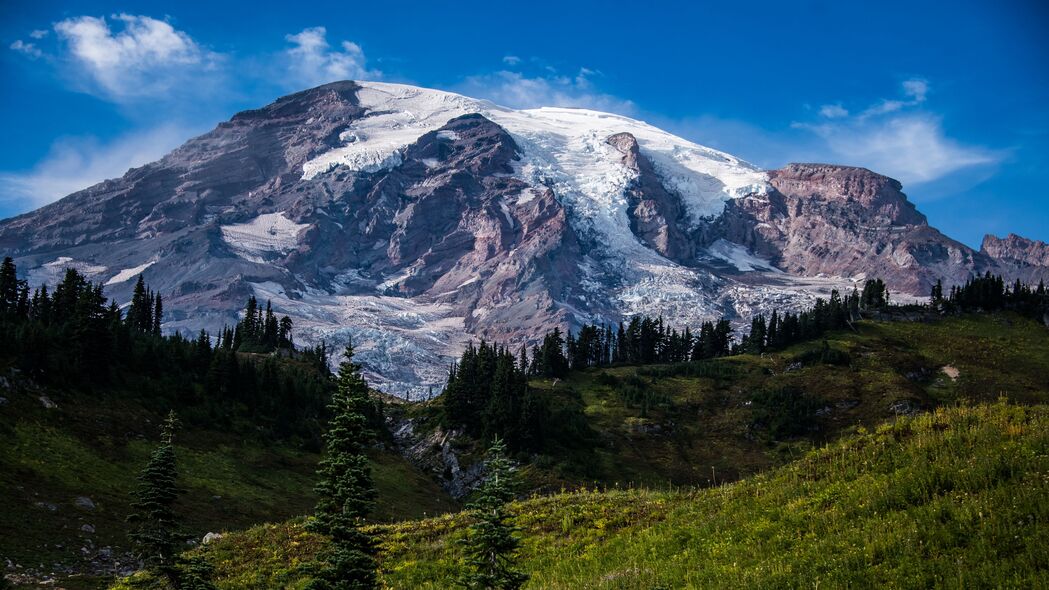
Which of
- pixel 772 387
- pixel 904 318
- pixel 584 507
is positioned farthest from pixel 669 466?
pixel 904 318

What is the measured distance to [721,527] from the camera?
21.1 m

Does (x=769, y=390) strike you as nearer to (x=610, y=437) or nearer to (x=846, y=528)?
(x=610, y=437)

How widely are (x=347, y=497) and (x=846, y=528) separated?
44.5ft

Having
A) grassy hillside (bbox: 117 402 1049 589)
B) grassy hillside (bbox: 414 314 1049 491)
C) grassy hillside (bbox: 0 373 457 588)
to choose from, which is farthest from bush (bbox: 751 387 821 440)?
grassy hillside (bbox: 117 402 1049 589)

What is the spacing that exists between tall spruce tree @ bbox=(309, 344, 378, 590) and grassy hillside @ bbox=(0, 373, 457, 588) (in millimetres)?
10322

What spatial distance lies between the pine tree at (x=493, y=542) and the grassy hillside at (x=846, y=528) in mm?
2756

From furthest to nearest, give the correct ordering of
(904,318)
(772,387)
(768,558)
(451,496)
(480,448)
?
(904,318) < (772,387) < (480,448) < (451,496) < (768,558)

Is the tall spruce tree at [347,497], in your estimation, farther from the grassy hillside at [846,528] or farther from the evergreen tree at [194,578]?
the evergreen tree at [194,578]

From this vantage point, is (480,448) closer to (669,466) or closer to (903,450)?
(669,466)

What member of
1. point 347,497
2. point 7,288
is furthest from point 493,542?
point 7,288

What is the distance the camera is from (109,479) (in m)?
49.8

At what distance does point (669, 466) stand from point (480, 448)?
25.0 metres

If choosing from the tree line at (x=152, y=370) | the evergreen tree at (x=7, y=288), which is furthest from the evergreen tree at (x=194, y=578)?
the evergreen tree at (x=7, y=288)

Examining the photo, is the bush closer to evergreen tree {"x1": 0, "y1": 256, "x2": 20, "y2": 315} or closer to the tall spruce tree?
the tall spruce tree
